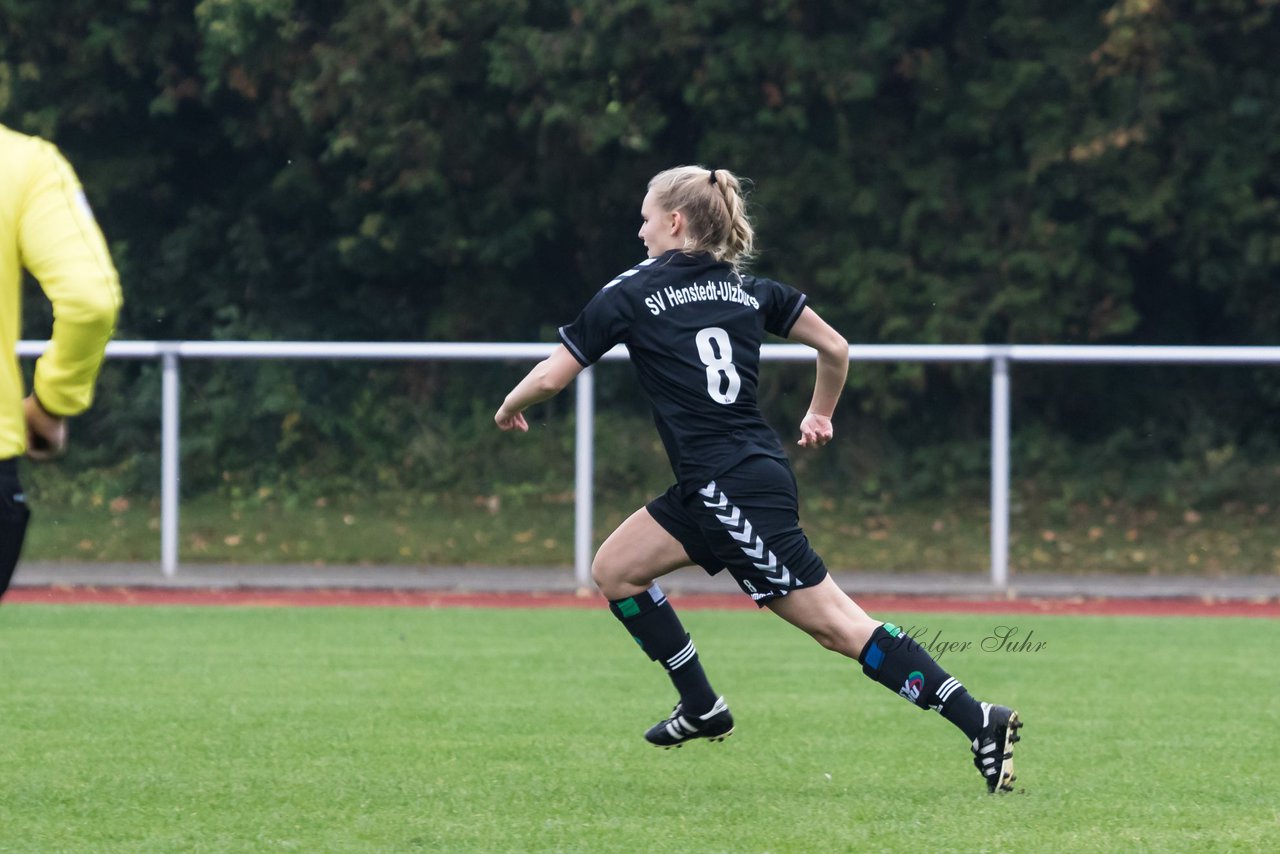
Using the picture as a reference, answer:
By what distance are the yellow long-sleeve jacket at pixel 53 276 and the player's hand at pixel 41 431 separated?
21mm

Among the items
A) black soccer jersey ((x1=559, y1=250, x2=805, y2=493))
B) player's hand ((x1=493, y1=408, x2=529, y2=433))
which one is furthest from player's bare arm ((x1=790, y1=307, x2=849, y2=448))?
player's hand ((x1=493, y1=408, x2=529, y2=433))

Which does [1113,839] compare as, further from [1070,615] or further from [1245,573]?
[1245,573]

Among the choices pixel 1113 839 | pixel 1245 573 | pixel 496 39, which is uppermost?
pixel 496 39

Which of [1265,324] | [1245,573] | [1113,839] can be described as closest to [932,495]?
[1245,573]

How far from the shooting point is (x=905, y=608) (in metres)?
12.2

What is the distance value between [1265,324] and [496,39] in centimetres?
842

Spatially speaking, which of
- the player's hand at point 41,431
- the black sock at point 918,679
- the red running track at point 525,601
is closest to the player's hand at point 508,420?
the black sock at point 918,679

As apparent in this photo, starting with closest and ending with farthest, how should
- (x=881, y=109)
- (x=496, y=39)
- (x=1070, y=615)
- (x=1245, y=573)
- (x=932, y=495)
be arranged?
1. (x=1070, y=615)
2. (x=1245, y=573)
3. (x=932, y=495)
4. (x=496, y=39)
5. (x=881, y=109)

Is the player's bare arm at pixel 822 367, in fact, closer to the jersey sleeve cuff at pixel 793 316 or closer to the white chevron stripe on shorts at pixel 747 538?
the jersey sleeve cuff at pixel 793 316

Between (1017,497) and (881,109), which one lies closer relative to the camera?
(1017,497)

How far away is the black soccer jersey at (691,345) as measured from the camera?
5078 mm

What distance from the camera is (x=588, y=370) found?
45.6ft

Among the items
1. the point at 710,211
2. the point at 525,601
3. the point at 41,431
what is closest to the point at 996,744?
the point at 710,211

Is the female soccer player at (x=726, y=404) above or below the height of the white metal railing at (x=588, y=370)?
above
